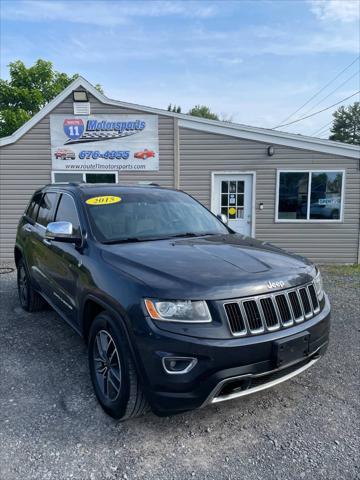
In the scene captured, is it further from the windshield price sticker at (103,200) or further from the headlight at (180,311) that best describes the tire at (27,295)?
the headlight at (180,311)

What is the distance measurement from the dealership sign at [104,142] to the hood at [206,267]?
6655mm

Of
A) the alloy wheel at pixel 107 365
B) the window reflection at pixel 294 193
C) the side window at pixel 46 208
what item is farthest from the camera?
the window reflection at pixel 294 193

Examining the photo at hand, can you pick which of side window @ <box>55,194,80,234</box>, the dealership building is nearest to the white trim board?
the dealership building

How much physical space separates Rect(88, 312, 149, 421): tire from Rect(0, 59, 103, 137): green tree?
32359 millimetres

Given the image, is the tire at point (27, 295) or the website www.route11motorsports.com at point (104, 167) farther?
the website www.route11motorsports.com at point (104, 167)

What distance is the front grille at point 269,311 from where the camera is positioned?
226 cm

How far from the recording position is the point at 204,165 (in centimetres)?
941

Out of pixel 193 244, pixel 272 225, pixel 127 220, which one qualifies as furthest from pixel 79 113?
pixel 193 244

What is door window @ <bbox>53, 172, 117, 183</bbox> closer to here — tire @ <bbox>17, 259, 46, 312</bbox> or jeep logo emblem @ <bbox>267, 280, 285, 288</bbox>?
tire @ <bbox>17, 259, 46, 312</bbox>

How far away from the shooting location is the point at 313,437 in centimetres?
251

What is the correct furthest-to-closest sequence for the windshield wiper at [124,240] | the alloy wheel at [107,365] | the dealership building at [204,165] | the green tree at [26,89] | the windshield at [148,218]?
the green tree at [26,89] → the dealership building at [204,165] → the windshield at [148,218] → the windshield wiper at [124,240] → the alloy wheel at [107,365]

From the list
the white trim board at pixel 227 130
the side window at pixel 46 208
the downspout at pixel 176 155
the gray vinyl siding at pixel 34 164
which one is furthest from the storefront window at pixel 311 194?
the side window at pixel 46 208

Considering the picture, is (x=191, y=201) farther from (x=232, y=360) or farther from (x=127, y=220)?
(x=232, y=360)

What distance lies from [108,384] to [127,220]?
1500mm
